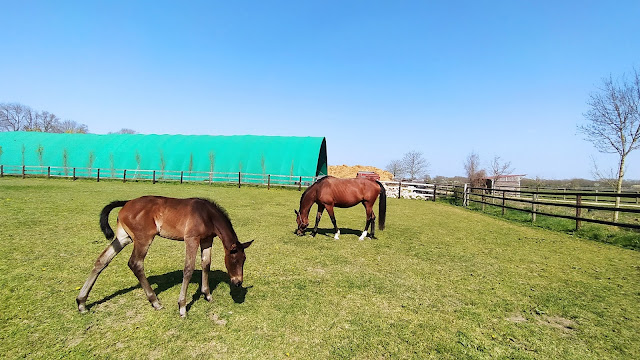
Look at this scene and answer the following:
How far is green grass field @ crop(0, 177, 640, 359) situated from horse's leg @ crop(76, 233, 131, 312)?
7.6 inches

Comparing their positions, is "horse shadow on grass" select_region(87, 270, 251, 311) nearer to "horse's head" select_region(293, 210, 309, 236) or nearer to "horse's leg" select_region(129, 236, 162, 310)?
"horse's leg" select_region(129, 236, 162, 310)

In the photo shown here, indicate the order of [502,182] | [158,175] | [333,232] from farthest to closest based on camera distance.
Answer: [502,182], [158,175], [333,232]

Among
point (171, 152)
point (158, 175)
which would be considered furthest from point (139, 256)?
point (171, 152)

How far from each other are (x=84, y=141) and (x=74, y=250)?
35.9 metres

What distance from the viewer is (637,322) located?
3910 mm

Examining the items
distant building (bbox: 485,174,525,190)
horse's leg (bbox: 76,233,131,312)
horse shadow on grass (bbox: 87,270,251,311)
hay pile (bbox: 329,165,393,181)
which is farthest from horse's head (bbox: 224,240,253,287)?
hay pile (bbox: 329,165,393,181)

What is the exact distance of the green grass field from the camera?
3.19m

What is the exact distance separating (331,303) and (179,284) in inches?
101

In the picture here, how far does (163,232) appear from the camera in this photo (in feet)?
12.6

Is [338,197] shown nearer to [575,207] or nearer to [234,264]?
[234,264]

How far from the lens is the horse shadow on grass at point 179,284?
422 centimetres

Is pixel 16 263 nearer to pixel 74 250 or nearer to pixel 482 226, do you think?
pixel 74 250

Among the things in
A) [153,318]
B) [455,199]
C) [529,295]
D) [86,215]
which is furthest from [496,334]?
[455,199]

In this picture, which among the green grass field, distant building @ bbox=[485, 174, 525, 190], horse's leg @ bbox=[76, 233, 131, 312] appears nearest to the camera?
the green grass field
